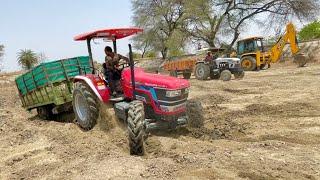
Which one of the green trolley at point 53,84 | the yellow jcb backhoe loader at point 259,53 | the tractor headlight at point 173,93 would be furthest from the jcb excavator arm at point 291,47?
the tractor headlight at point 173,93

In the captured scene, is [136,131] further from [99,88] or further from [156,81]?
[99,88]

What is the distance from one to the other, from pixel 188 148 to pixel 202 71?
14518 millimetres

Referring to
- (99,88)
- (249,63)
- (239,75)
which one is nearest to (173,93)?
(99,88)

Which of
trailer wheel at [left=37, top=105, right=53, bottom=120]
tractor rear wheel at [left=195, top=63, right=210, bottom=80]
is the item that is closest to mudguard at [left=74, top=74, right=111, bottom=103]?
trailer wheel at [left=37, top=105, right=53, bottom=120]

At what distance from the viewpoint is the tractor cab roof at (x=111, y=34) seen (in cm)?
830

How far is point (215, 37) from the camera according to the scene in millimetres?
38719

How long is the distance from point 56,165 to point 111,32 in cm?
297

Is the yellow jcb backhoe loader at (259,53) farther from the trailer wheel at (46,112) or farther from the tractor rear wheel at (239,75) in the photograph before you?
the trailer wheel at (46,112)

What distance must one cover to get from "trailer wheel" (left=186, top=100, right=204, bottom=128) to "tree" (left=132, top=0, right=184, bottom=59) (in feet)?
107

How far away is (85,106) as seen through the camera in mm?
9125

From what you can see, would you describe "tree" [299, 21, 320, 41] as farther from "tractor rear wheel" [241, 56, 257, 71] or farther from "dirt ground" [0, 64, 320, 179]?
"dirt ground" [0, 64, 320, 179]

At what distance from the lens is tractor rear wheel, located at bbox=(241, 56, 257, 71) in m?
25.0

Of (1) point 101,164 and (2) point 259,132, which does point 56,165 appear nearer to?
(1) point 101,164

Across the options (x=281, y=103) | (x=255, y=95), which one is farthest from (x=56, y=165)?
(x=255, y=95)
